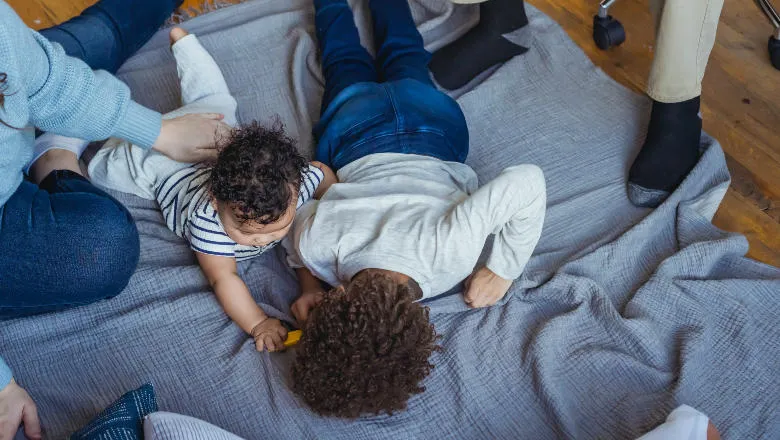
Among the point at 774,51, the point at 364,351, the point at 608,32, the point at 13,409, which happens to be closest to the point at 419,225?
the point at 364,351

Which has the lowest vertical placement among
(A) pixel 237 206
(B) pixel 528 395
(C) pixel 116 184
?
(B) pixel 528 395

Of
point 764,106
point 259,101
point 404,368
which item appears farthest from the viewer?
point 764,106

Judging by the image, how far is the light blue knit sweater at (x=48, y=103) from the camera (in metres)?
0.96

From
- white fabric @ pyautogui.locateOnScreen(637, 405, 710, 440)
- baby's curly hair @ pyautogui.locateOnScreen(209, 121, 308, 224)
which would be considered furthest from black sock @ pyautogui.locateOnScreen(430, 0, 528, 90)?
white fabric @ pyautogui.locateOnScreen(637, 405, 710, 440)

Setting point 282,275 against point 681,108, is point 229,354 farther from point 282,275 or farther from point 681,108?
point 681,108

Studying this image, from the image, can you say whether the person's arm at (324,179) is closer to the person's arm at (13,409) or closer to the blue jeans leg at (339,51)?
the blue jeans leg at (339,51)

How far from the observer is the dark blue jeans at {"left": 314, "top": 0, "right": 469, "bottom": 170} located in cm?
134

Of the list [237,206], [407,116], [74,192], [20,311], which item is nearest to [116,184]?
[74,192]

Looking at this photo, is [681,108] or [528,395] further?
[681,108]

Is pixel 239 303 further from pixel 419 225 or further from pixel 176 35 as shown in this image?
pixel 176 35

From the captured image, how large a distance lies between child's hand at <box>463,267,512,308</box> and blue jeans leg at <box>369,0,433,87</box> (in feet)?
1.47

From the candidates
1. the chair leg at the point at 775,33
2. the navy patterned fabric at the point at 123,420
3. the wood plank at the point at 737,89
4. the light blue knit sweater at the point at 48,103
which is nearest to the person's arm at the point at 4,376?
the light blue knit sweater at the point at 48,103

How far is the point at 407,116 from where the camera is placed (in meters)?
1.33

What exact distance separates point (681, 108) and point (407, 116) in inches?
20.0
